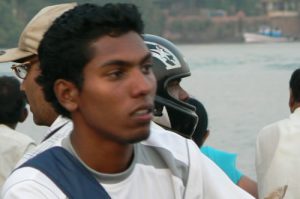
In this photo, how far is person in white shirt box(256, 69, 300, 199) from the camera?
5.09m

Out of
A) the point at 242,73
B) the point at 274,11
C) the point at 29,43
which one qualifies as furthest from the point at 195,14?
the point at 29,43

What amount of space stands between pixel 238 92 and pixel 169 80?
23.3m

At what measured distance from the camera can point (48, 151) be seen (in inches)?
94.3

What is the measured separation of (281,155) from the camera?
515 centimetres

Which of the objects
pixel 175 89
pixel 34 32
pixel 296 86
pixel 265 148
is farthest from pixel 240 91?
pixel 175 89

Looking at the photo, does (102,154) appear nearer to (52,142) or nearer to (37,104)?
(52,142)

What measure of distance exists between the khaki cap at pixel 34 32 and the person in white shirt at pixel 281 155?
1.84m


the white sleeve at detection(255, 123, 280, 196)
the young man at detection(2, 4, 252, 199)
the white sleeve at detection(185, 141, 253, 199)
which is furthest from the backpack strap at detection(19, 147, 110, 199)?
Result: the white sleeve at detection(255, 123, 280, 196)

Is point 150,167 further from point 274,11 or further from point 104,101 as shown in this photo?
point 274,11

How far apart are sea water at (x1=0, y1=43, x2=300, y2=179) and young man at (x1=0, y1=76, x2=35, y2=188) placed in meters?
3.95

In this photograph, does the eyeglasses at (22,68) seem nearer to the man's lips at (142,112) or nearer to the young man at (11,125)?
the man's lips at (142,112)

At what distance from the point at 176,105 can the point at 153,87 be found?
84 cm

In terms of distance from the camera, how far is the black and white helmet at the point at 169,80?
10.3 feet

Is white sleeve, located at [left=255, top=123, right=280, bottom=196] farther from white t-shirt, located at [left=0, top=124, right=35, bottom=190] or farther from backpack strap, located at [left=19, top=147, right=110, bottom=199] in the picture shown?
backpack strap, located at [left=19, top=147, right=110, bottom=199]
